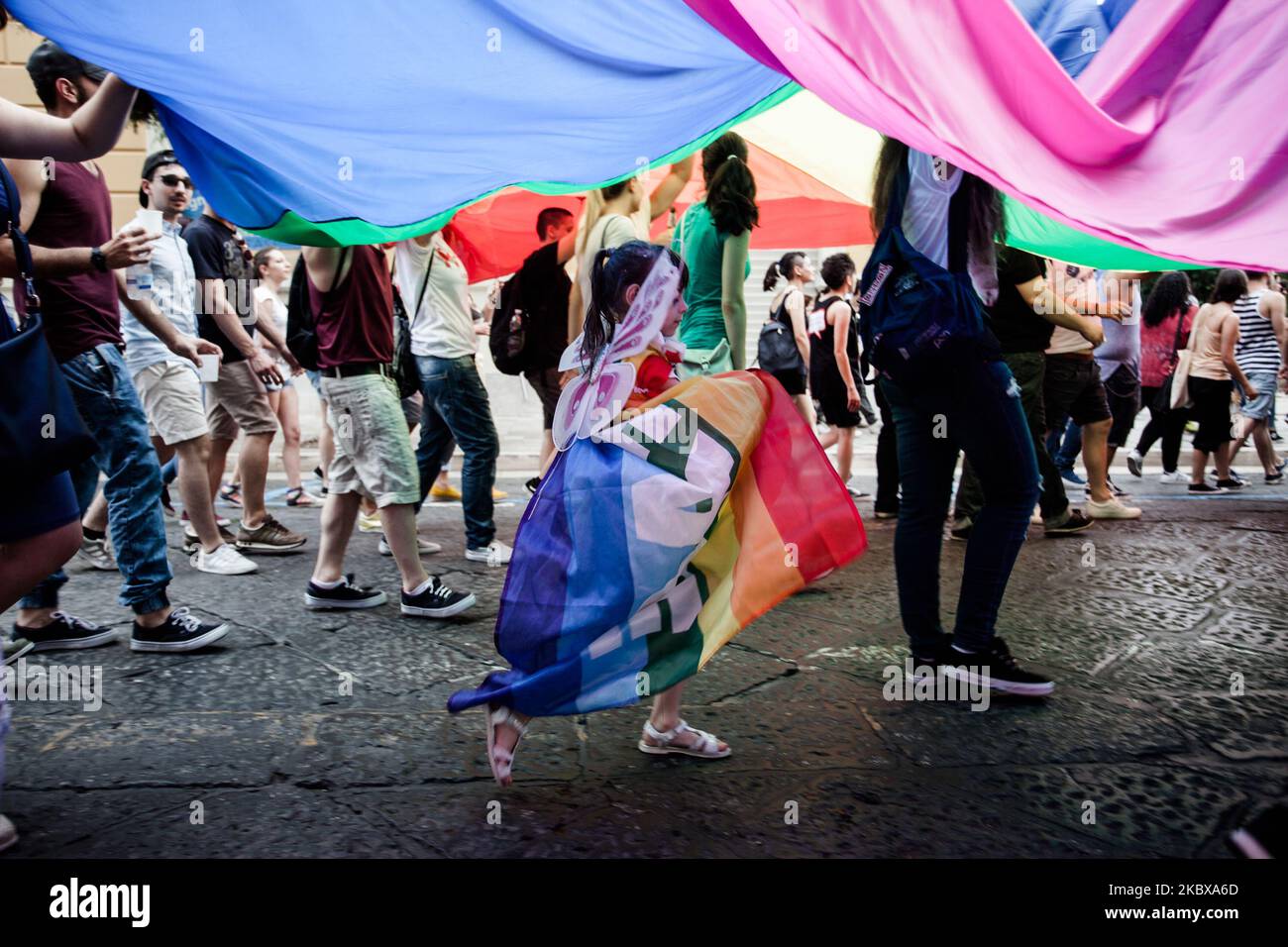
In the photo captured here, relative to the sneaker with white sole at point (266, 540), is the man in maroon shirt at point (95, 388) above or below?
above

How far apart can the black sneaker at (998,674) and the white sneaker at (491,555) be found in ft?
8.40

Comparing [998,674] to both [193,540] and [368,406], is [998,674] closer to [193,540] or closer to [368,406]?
[368,406]

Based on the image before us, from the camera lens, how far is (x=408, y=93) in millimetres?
3041

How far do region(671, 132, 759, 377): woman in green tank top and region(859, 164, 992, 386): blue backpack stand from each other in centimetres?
105

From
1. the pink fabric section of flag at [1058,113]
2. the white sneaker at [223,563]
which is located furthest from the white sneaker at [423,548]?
the pink fabric section of flag at [1058,113]

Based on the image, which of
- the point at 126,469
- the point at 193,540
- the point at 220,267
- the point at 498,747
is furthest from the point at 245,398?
the point at 498,747

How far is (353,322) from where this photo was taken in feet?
13.4

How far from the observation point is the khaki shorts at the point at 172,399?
4543mm

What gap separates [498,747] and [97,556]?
142 inches

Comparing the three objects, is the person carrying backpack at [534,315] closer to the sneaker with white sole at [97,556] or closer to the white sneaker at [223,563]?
the white sneaker at [223,563]

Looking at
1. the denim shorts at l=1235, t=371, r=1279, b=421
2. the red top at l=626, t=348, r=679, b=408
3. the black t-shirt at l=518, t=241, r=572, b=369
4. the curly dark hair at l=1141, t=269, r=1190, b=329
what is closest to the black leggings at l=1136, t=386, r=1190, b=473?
the denim shorts at l=1235, t=371, r=1279, b=421

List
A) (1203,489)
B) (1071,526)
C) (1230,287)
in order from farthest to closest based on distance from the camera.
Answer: (1203,489), (1230,287), (1071,526)

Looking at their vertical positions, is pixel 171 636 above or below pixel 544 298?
below

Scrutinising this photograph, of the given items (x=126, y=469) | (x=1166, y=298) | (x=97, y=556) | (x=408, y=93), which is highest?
(x=408, y=93)
